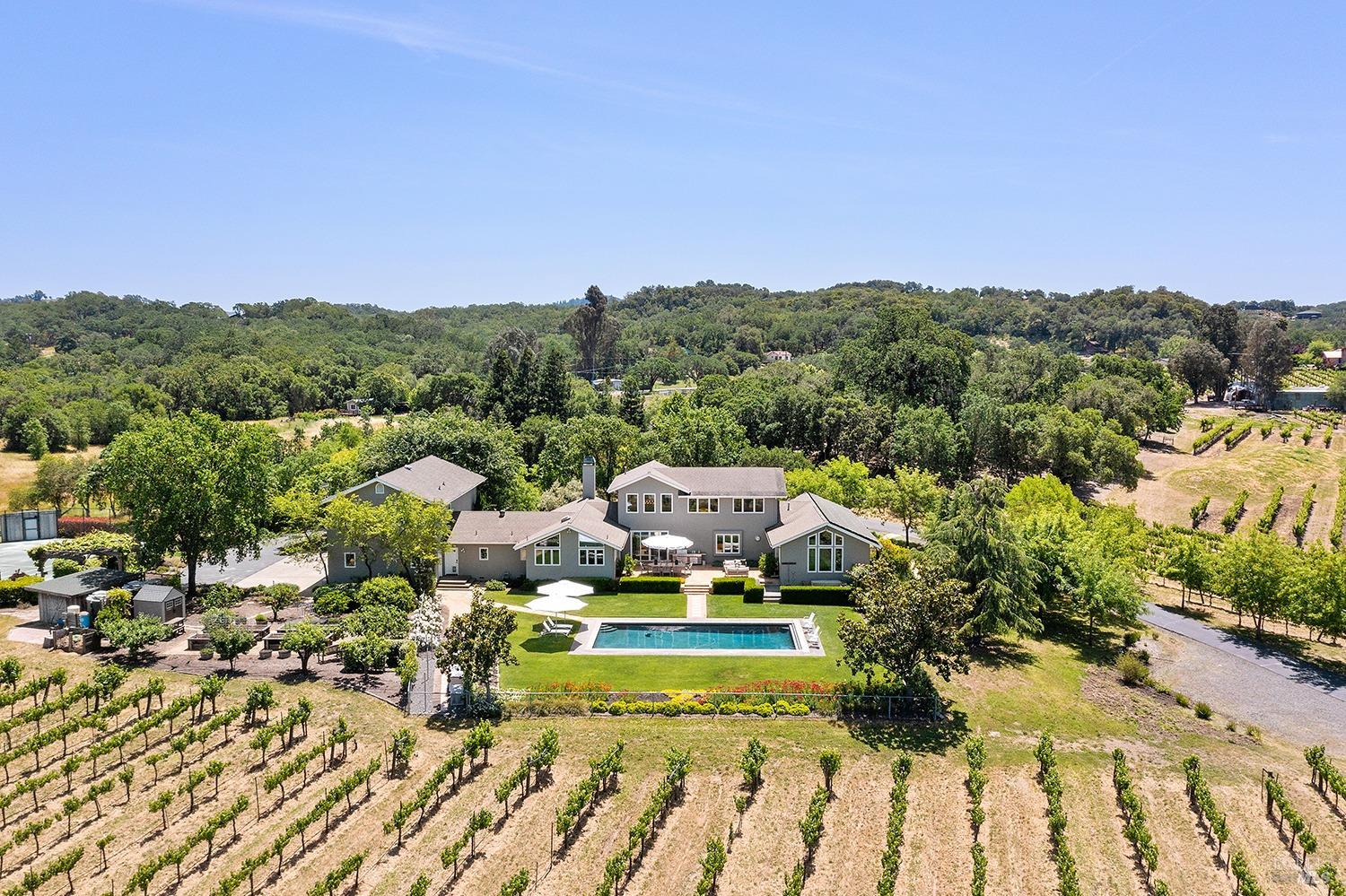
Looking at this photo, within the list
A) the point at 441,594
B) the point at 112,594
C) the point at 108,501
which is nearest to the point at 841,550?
the point at 441,594

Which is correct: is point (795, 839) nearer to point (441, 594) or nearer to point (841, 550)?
point (841, 550)

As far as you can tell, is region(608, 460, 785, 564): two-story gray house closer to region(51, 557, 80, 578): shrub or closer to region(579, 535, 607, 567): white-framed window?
region(579, 535, 607, 567): white-framed window

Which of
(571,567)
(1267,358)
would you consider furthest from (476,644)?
(1267,358)

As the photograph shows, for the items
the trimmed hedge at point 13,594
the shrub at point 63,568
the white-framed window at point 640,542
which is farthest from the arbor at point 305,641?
the white-framed window at point 640,542

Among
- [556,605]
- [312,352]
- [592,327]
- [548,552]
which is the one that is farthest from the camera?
[312,352]

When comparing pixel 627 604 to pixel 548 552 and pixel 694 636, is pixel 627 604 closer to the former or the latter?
pixel 694 636

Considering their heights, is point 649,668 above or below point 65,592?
below

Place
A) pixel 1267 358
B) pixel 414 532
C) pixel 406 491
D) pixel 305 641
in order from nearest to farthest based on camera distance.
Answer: pixel 305 641 → pixel 414 532 → pixel 406 491 → pixel 1267 358
